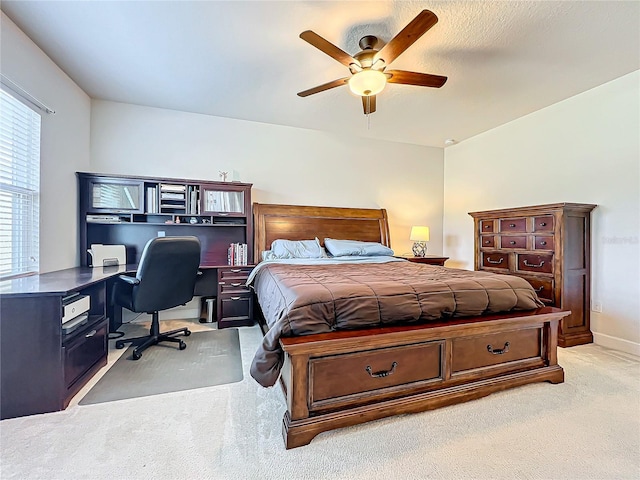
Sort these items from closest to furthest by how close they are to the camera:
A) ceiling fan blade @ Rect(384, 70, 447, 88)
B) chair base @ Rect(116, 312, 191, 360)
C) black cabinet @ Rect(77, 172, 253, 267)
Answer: ceiling fan blade @ Rect(384, 70, 447, 88), chair base @ Rect(116, 312, 191, 360), black cabinet @ Rect(77, 172, 253, 267)

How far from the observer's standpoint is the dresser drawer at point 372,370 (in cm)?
159

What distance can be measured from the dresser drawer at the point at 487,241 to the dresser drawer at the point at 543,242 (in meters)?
0.52

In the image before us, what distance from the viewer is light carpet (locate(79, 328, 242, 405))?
2.00 meters

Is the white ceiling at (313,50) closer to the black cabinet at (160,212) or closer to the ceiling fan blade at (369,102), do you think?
the ceiling fan blade at (369,102)

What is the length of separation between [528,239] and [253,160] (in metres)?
3.51

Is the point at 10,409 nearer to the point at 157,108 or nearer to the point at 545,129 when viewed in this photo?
the point at 157,108

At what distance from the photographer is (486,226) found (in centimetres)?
375

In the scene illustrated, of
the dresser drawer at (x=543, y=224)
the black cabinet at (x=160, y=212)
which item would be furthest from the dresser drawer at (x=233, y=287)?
the dresser drawer at (x=543, y=224)

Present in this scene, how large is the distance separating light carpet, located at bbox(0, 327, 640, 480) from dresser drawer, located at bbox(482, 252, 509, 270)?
5.61ft

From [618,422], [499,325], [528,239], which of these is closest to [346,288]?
[499,325]

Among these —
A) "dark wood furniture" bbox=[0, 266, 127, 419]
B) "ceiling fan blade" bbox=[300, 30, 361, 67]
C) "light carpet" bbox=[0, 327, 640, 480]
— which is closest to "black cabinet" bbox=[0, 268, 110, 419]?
"dark wood furniture" bbox=[0, 266, 127, 419]

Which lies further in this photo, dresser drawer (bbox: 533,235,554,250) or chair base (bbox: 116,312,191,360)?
dresser drawer (bbox: 533,235,554,250)

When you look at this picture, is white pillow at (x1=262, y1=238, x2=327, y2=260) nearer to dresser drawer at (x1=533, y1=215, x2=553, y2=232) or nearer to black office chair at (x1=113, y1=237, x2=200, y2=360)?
black office chair at (x1=113, y1=237, x2=200, y2=360)

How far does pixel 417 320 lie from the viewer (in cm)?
185
